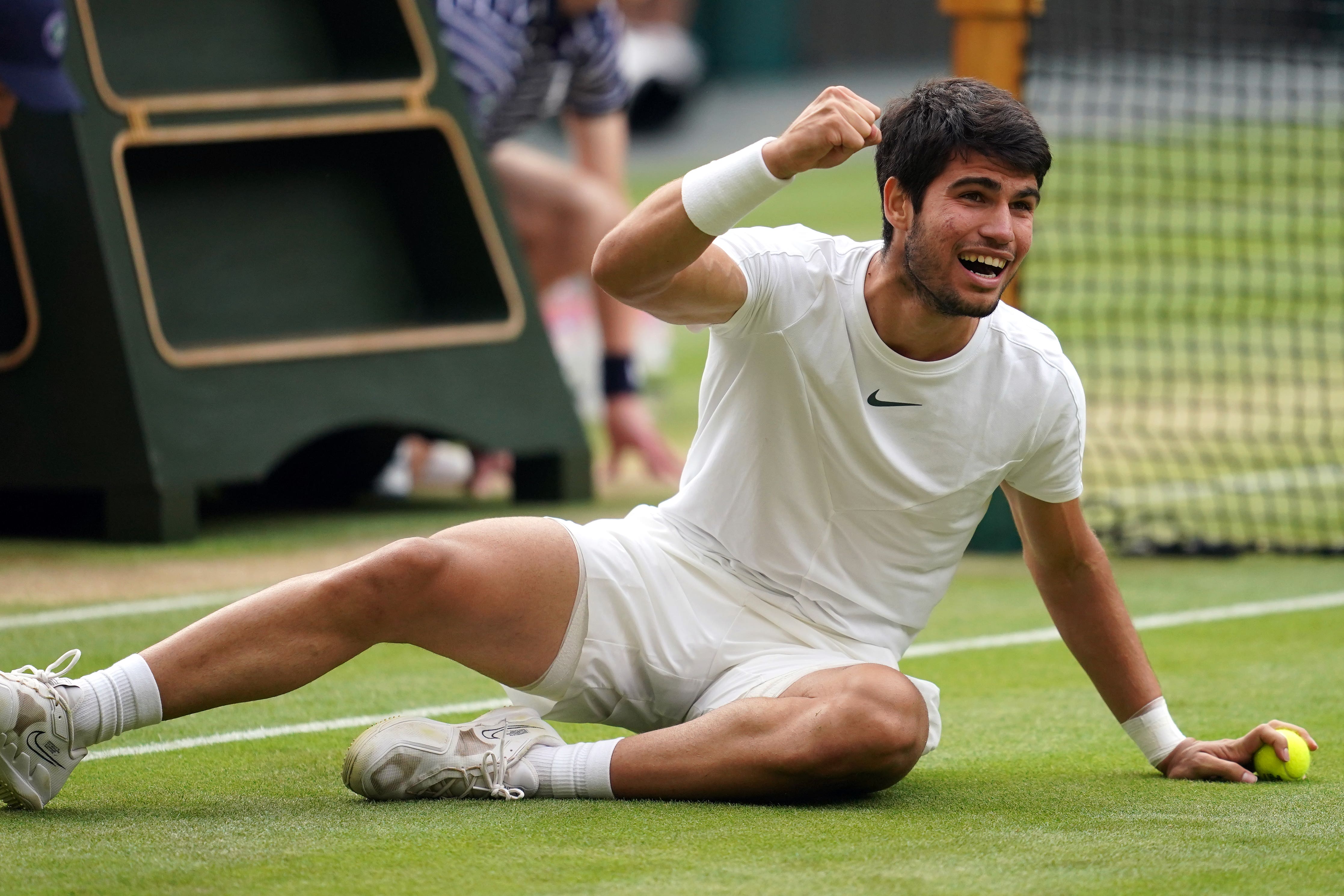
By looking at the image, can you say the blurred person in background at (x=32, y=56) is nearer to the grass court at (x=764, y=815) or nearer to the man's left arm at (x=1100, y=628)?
the grass court at (x=764, y=815)

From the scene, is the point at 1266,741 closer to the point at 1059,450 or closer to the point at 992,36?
the point at 1059,450

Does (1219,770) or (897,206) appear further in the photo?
(1219,770)

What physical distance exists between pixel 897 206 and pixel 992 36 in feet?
9.85

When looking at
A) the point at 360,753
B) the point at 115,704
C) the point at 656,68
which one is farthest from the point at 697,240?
the point at 656,68

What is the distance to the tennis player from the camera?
3.15 m

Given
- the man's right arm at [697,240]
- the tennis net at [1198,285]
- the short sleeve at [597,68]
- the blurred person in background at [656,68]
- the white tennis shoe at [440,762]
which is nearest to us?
the man's right arm at [697,240]

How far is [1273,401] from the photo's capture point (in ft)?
30.3

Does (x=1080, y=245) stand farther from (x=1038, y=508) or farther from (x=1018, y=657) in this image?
(x=1038, y=508)

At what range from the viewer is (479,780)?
3318 mm

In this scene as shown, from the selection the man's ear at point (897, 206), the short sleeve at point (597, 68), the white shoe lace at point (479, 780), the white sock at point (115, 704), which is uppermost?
the man's ear at point (897, 206)

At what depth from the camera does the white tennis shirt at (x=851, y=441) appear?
3.37m

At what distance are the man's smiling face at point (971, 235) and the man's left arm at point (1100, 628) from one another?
0.47 metres

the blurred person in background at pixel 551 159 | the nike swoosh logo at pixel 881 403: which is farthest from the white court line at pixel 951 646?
the blurred person in background at pixel 551 159

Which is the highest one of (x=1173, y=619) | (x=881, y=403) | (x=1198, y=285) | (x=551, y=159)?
(x=881, y=403)
